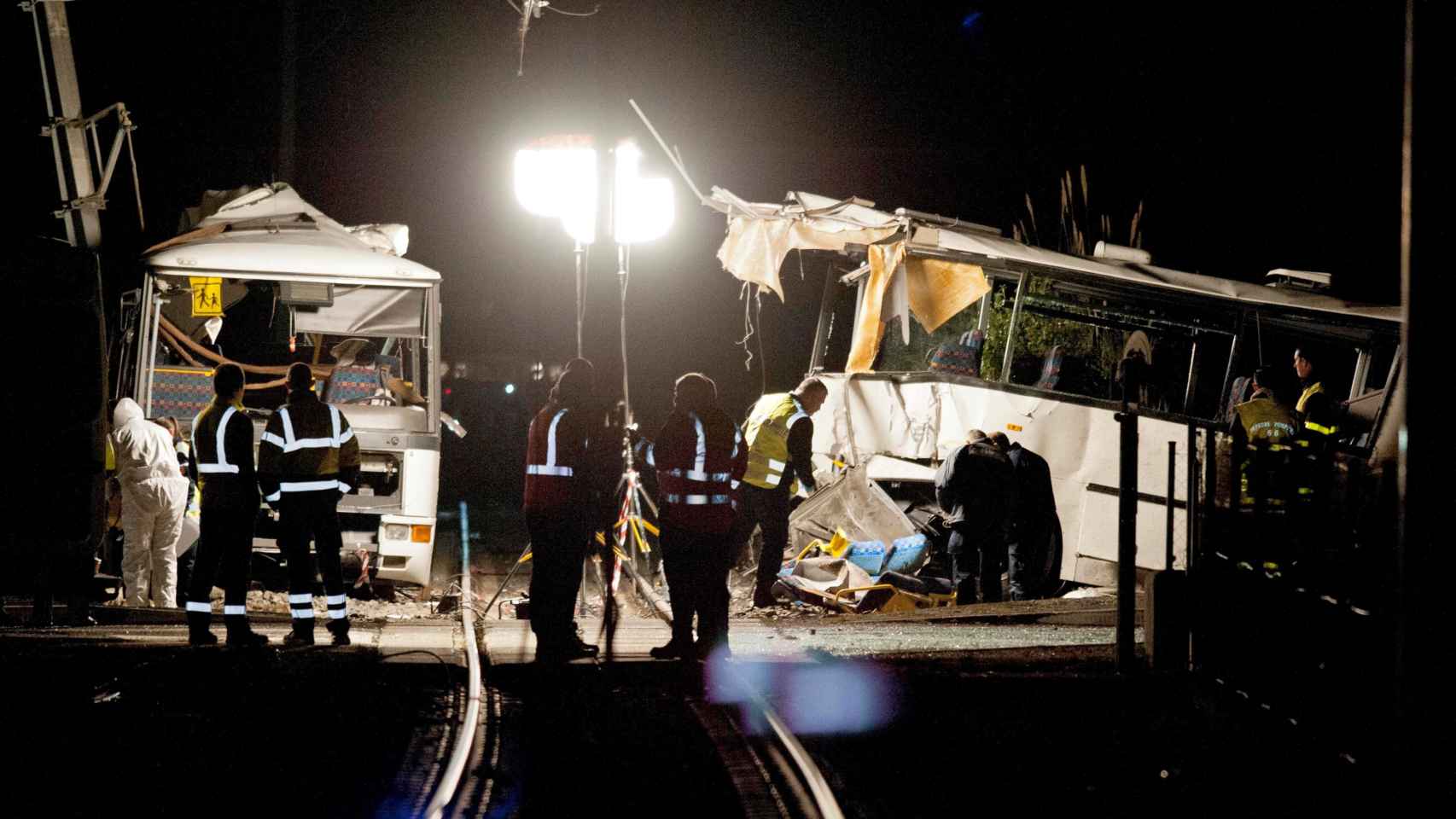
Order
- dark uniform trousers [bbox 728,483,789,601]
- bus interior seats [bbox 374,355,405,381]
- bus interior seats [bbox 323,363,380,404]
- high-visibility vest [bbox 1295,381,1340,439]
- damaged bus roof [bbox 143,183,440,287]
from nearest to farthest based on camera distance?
high-visibility vest [bbox 1295,381,1340,439], dark uniform trousers [bbox 728,483,789,601], damaged bus roof [bbox 143,183,440,287], bus interior seats [bbox 323,363,380,404], bus interior seats [bbox 374,355,405,381]

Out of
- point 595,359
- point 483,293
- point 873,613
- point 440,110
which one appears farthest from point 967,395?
point 483,293

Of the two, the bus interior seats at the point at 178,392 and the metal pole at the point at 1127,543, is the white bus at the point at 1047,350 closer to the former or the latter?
the metal pole at the point at 1127,543

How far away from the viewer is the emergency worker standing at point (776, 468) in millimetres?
10742

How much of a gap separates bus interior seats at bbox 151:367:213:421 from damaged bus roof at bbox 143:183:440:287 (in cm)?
95

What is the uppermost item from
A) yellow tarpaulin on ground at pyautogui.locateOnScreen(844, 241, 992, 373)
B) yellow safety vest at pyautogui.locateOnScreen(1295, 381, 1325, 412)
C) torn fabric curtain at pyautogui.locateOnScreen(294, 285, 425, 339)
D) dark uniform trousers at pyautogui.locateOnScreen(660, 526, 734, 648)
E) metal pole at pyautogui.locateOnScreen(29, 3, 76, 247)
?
metal pole at pyautogui.locateOnScreen(29, 3, 76, 247)

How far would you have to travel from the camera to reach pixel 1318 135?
71.9ft

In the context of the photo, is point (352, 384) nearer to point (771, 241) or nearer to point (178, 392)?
point (178, 392)

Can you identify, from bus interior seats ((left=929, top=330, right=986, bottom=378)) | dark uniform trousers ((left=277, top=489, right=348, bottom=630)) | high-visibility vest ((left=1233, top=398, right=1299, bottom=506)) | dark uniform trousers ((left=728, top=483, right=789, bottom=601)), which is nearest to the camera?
dark uniform trousers ((left=277, top=489, right=348, bottom=630))

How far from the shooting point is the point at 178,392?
11.8 meters

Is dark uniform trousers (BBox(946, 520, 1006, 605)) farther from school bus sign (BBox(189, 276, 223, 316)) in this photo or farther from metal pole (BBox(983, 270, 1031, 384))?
school bus sign (BBox(189, 276, 223, 316))

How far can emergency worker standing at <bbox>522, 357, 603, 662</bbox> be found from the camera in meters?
7.62

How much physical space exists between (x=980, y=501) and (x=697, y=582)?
433 cm

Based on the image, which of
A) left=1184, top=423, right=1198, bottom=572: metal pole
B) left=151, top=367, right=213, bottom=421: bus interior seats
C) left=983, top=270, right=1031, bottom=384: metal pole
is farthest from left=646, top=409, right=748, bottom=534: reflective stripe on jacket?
left=151, top=367, right=213, bottom=421: bus interior seats

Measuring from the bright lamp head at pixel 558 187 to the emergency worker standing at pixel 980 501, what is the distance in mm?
4102
